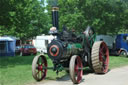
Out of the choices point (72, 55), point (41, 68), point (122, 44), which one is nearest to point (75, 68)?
point (72, 55)

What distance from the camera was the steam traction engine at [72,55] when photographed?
24.2ft

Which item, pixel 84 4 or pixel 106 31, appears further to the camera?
pixel 106 31

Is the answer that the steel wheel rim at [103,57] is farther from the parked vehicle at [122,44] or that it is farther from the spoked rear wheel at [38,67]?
the parked vehicle at [122,44]

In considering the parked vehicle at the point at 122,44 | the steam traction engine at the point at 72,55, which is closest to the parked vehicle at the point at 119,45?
the parked vehicle at the point at 122,44

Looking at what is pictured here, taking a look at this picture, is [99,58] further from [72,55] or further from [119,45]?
[119,45]

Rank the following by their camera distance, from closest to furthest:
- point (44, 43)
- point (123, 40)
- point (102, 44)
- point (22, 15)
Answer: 1. point (102, 44)
2. point (22, 15)
3. point (123, 40)
4. point (44, 43)

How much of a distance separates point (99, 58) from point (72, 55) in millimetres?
1642

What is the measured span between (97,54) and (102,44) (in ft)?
3.91

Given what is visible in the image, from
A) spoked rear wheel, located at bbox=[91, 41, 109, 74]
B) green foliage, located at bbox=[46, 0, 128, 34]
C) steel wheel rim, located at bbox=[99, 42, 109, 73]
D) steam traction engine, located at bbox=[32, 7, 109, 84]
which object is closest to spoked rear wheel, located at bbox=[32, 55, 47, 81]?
steam traction engine, located at bbox=[32, 7, 109, 84]

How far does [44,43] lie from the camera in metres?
26.1

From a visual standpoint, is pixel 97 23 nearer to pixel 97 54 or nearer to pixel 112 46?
pixel 112 46

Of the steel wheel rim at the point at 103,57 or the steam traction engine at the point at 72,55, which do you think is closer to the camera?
the steam traction engine at the point at 72,55

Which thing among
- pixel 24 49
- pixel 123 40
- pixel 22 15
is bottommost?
pixel 24 49

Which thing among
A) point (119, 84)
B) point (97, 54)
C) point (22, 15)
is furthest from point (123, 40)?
point (119, 84)
